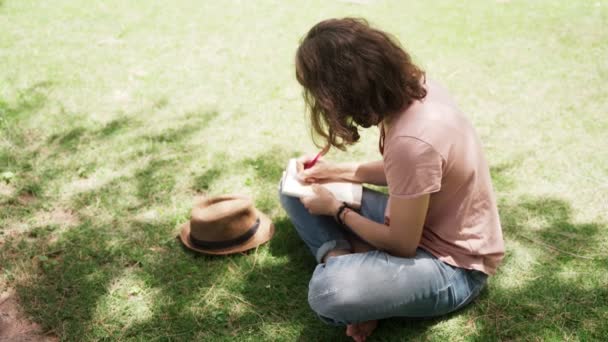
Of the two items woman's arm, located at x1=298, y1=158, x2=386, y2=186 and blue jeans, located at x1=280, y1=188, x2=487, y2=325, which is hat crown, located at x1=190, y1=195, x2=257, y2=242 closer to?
woman's arm, located at x1=298, y1=158, x2=386, y2=186

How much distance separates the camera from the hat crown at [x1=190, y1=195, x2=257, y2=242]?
9.00 feet

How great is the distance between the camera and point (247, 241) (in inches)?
114

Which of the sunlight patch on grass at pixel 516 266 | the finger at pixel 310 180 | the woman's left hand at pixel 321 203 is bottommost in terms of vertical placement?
the sunlight patch on grass at pixel 516 266

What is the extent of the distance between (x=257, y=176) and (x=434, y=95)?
168 cm

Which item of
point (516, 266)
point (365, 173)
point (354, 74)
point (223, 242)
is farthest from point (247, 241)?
point (516, 266)

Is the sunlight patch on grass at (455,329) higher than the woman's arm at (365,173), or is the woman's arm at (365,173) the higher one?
the woman's arm at (365,173)

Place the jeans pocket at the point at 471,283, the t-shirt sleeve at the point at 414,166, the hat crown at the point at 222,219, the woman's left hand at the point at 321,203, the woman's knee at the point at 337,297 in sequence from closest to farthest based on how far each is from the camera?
the t-shirt sleeve at the point at 414,166
the woman's knee at the point at 337,297
the jeans pocket at the point at 471,283
the woman's left hand at the point at 321,203
the hat crown at the point at 222,219

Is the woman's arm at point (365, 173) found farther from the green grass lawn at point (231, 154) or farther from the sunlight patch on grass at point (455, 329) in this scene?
the sunlight patch on grass at point (455, 329)

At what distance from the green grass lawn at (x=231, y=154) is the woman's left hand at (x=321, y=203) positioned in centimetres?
41

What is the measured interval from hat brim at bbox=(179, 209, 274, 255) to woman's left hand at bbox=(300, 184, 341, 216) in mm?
455

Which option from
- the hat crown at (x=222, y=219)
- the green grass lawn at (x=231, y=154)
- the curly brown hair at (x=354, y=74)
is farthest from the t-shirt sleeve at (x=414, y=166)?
the hat crown at (x=222, y=219)

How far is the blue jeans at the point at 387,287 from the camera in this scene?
2.12 m

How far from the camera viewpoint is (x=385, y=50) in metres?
2.00

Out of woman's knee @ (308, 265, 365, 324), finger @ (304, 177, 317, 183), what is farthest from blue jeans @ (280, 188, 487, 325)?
→ finger @ (304, 177, 317, 183)
